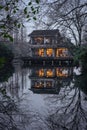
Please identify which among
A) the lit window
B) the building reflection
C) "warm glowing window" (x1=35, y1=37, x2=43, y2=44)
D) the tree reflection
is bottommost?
the lit window

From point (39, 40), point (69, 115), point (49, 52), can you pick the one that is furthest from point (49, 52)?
point (69, 115)

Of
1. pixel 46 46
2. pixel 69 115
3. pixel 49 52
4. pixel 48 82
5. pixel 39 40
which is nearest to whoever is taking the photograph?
pixel 69 115

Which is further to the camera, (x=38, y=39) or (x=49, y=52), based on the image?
(x=38, y=39)

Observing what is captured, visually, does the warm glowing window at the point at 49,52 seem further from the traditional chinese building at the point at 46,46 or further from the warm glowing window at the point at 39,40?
the warm glowing window at the point at 39,40

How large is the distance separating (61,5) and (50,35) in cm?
5394

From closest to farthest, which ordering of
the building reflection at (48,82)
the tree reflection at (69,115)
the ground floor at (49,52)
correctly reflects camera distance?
the tree reflection at (69,115) → the building reflection at (48,82) → the ground floor at (49,52)

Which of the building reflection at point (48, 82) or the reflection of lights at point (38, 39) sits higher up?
the reflection of lights at point (38, 39)

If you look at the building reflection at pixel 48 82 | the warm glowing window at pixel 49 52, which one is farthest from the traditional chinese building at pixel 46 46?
the building reflection at pixel 48 82

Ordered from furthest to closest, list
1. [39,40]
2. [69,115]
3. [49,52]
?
1. [39,40]
2. [49,52]
3. [69,115]

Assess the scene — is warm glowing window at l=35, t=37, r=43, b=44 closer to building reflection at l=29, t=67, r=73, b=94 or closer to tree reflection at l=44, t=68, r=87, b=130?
building reflection at l=29, t=67, r=73, b=94

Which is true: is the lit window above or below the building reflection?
below

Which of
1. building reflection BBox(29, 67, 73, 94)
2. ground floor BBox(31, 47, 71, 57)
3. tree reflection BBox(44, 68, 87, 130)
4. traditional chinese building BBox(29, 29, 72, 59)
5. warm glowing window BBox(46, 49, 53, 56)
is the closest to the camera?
tree reflection BBox(44, 68, 87, 130)

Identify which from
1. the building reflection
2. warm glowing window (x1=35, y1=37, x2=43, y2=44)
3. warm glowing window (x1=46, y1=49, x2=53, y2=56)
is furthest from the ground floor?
the building reflection

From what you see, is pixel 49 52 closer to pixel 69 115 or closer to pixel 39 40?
pixel 39 40
